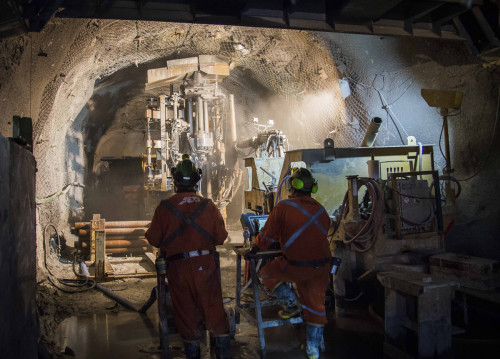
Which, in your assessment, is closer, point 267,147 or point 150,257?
point 267,147

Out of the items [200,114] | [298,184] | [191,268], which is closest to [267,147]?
[200,114]

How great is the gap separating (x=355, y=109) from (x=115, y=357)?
24.6ft

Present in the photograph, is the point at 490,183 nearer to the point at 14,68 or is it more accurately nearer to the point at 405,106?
the point at 405,106

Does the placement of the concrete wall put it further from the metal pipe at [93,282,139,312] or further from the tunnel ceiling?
the metal pipe at [93,282,139,312]

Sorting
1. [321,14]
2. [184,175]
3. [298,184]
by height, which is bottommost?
[298,184]

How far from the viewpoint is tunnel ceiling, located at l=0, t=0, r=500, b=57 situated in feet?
15.3

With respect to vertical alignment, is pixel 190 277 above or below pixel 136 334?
above

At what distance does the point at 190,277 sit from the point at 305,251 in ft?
3.90

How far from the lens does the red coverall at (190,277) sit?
11.4ft

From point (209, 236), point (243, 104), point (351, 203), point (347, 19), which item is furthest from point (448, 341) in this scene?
point (243, 104)

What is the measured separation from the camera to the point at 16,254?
8.17ft

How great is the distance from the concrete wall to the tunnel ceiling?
7.97ft

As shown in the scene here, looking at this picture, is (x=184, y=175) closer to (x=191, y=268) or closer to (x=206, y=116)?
(x=191, y=268)

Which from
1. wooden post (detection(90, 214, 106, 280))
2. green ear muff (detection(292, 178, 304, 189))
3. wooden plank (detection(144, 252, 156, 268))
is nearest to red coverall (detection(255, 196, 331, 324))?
green ear muff (detection(292, 178, 304, 189))
